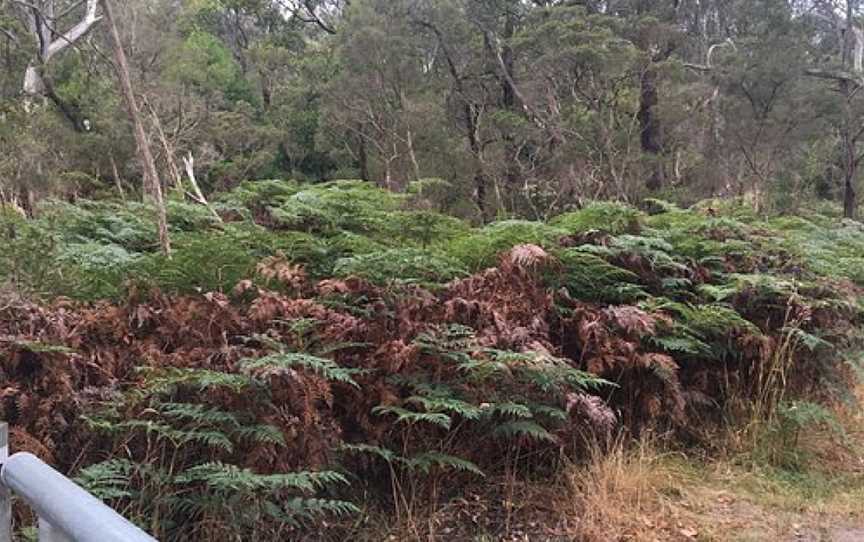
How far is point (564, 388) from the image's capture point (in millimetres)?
3896

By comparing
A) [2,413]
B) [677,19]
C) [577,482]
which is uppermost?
[677,19]

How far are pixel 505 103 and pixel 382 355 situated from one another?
2063cm

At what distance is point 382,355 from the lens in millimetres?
3738

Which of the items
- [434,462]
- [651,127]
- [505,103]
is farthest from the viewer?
[505,103]

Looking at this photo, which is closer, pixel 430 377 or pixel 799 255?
pixel 430 377

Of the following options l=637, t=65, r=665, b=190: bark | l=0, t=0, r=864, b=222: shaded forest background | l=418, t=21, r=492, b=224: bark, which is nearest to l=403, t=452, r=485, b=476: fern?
l=0, t=0, r=864, b=222: shaded forest background

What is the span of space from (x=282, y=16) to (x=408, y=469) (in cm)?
3202

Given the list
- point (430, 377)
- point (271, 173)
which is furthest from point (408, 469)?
point (271, 173)

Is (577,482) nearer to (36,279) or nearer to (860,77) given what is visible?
(36,279)

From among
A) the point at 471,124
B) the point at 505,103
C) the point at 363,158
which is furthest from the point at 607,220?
the point at 363,158

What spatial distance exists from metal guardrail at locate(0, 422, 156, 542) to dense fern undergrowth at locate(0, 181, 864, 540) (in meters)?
1.17

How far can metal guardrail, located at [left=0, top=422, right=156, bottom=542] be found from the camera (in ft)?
4.24

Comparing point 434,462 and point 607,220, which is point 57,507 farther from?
point 607,220

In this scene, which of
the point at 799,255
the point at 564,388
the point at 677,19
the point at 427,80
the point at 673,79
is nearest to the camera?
the point at 564,388
